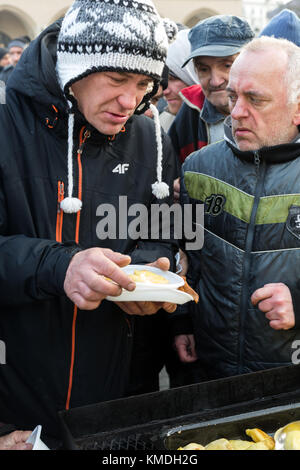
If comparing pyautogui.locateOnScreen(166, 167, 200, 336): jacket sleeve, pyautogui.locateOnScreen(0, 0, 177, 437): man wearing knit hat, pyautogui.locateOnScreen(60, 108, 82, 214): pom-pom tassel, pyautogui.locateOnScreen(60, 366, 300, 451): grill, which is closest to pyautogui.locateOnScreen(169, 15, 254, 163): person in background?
pyautogui.locateOnScreen(166, 167, 200, 336): jacket sleeve

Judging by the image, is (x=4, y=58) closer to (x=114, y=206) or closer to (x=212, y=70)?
(x=212, y=70)

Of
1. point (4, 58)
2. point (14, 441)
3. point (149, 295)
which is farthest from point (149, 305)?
point (4, 58)

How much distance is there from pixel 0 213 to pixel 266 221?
0.91 m

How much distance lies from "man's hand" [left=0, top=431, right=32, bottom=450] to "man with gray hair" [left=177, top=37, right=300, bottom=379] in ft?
2.55

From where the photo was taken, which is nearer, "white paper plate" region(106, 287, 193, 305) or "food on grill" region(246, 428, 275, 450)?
"food on grill" region(246, 428, 275, 450)

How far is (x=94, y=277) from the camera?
1.28 metres

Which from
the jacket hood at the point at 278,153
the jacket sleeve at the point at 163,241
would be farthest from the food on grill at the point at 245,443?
the jacket hood at the point at 278,153

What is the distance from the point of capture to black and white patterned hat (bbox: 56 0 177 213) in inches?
58.9

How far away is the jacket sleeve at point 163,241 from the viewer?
1.76m

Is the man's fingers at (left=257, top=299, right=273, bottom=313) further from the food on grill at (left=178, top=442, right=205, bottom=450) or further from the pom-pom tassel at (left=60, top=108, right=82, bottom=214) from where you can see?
the pom-pom tassel at (left=60, top=108, right=82, bottom=214)

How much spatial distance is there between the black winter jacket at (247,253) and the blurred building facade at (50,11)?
1517cm

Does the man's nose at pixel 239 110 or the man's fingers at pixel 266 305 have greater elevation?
the man's nose at pixel 239 110

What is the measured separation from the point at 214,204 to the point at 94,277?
0.77 m

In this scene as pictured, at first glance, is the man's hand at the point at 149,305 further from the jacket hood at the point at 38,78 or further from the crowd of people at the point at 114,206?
the jacket hood at the point at 38,78
